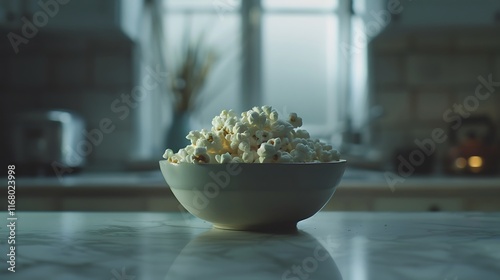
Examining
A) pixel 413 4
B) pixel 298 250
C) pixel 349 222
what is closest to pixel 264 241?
pixel 298 250

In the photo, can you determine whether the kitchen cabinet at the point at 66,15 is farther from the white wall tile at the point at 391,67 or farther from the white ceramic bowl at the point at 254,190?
the white ceramic bowl at the point at 254,190

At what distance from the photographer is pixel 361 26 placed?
2.65 meters

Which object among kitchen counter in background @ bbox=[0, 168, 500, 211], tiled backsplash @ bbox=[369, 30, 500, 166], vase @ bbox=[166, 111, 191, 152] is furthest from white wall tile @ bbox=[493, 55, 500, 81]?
vase @ bbox=[166, 111, 191, 152]

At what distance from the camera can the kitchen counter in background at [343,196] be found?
1.92 m

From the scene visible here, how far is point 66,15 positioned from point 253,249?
1943mm

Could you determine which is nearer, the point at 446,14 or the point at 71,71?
the point at 446,14

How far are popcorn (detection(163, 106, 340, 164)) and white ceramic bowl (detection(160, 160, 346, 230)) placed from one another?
0.01 metres

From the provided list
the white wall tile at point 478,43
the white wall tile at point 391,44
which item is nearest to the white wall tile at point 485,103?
the white wall tile at point 478,43

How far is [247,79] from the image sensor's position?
2896 millimetres

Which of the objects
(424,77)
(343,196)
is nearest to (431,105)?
(424,77)

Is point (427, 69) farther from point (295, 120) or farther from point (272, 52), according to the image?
point (295, 120)

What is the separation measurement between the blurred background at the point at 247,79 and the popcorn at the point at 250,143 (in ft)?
4.35

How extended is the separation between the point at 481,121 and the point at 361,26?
0.70m

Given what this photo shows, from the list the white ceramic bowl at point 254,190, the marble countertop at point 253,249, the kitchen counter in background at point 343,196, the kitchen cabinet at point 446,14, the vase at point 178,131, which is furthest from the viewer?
the vase at point 178,131
